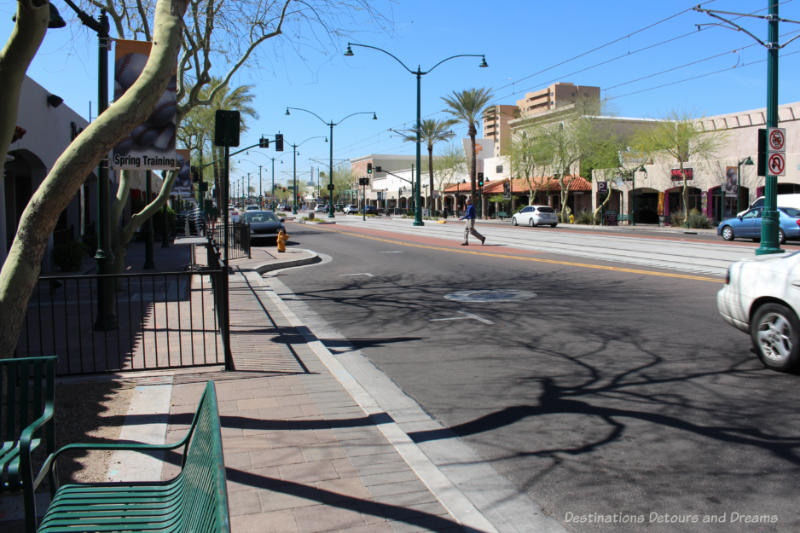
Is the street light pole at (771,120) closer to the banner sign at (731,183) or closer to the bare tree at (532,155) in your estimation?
the banner sign at (731,183)

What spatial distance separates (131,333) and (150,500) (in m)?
5.97

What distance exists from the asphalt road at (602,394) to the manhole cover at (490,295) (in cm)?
4

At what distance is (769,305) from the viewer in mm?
6883

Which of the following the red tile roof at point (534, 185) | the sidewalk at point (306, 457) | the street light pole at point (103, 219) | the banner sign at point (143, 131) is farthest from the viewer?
the red tile roof at point (534, 185)

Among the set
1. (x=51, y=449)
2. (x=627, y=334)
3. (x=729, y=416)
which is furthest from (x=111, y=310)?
(x=729, y=416)

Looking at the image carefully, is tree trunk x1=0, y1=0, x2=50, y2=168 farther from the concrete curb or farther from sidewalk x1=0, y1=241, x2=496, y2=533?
the concrete curb

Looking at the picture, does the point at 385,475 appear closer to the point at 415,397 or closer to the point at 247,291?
the point at 415,397

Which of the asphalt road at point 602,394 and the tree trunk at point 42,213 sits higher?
the tree trunk at point 42,213

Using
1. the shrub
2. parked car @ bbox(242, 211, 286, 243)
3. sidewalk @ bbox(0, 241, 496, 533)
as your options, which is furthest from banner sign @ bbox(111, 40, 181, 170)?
parked car @ bbox(242, 211, 286, 243)

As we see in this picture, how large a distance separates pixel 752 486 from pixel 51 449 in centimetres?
406

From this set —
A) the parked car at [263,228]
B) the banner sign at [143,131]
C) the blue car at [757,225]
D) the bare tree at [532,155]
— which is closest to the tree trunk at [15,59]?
the banner sign at [143,131]

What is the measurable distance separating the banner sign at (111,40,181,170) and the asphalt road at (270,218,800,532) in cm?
351

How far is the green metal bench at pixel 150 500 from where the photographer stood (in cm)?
269

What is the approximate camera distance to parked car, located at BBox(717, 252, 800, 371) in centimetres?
658
